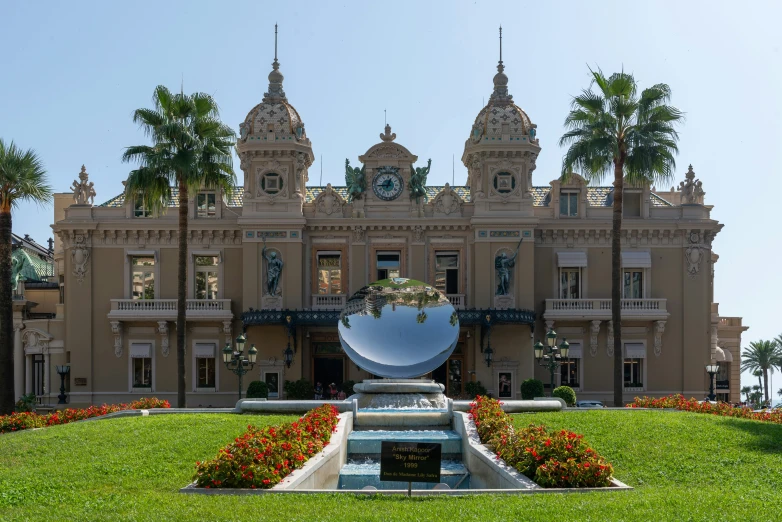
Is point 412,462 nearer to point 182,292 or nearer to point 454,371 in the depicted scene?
point 182,292

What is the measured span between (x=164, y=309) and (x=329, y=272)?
811 cm

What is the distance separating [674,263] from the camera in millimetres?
46719

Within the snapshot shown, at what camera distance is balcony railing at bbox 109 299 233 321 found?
45344mm

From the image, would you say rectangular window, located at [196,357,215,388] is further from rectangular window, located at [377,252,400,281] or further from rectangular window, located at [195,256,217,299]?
rectangular window, located at [377,252,400,281]

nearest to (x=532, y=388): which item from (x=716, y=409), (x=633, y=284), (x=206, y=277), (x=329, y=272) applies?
(x=633, y=284)

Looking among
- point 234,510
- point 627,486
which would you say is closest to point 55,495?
point 234,510

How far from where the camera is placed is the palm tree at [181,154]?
36.3 m

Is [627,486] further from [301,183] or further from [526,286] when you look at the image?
[301,183]

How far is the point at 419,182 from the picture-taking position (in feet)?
150

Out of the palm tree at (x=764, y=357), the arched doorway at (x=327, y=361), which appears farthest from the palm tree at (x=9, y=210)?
the palm tree at (x=764, y=357)

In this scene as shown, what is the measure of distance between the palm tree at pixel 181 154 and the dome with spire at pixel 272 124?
806 centimetres

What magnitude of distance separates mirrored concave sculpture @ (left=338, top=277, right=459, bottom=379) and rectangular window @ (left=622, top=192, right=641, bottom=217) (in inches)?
691

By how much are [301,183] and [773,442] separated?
2938 centimetres

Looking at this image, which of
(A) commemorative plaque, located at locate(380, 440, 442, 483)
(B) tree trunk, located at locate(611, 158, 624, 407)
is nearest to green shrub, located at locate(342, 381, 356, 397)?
(B) tree trunk, located at locate(611, 158, 624, 407)
